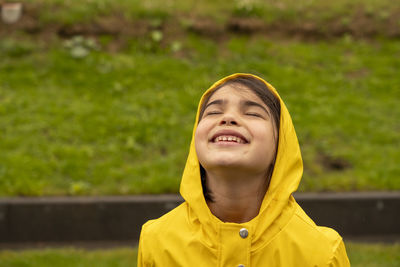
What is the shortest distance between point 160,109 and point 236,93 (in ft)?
12.6

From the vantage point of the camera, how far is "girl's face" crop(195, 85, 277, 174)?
2.28 metres

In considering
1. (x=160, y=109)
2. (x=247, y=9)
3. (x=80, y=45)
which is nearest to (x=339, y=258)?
(x=160, y=109)

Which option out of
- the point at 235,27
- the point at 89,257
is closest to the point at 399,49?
the point at 235,27

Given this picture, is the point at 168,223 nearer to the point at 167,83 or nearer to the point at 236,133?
the point at 236,133

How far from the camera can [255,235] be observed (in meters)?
2.32

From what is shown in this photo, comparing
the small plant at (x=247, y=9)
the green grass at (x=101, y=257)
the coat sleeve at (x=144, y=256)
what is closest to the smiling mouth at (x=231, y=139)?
the coat sleeve at (x=144, y=256)

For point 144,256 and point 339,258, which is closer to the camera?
point 339,258

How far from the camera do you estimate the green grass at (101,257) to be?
4406mm

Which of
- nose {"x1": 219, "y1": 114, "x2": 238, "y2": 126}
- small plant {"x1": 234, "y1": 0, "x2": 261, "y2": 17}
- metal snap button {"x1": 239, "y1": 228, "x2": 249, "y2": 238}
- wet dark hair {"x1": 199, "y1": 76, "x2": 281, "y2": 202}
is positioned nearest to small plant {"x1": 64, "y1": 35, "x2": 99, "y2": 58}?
small plant {"x1": 234, "y1": 0, "x2": 261, "y2": 17}

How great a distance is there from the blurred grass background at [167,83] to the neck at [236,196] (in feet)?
8.81

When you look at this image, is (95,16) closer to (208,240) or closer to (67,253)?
(67,253)

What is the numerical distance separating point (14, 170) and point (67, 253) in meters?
1.15

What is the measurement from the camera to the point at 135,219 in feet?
15.8

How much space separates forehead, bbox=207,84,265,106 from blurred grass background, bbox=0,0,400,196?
2683 millimetres
